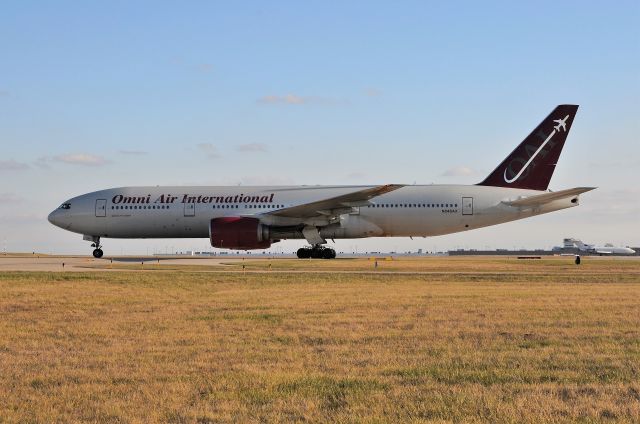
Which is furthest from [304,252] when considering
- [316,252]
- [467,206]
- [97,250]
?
[97,250]

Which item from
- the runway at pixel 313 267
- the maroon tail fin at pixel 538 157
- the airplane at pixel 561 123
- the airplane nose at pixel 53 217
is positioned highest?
the airplane at pixel 561 123

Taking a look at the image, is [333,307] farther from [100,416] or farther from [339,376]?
[100,416]

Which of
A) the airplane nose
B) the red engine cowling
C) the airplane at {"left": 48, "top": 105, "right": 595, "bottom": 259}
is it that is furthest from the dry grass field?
the airplane nose

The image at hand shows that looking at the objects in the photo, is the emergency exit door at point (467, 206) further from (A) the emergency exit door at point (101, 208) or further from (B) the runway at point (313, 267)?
(A) the emergency exit door at point (101, 208)

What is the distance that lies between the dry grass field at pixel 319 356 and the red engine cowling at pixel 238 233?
19.3m

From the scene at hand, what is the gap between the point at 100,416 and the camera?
283 inches

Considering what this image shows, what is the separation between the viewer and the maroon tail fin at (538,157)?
44.9 meters

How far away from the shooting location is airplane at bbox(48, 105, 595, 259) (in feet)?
140

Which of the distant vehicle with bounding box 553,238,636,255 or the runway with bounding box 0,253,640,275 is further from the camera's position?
the distant vehicle with bounding box 553,238,636,255

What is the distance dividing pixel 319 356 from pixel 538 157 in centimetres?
3727

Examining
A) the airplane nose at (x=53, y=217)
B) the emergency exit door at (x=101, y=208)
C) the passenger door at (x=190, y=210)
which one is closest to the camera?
the passenger door at (x=190, y=210)

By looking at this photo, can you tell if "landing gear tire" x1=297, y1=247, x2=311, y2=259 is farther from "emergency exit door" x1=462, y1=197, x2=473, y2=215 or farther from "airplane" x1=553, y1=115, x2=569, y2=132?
"airplane" x1=553, y1=115, x2=569, y2=132

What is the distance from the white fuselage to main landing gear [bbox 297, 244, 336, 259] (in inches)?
48.2

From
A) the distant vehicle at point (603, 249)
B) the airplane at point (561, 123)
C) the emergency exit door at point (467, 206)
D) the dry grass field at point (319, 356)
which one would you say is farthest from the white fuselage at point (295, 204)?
the distant vehicle at point (603, 249)
